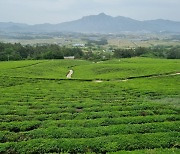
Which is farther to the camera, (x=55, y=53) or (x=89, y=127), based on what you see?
(x=55, y=53)

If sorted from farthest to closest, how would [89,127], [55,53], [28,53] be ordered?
[28,53] → [55,53] → [89,127]

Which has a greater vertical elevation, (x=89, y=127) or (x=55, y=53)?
(x=55, y=53)

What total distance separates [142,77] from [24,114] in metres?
47.0

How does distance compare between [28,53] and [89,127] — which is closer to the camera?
[89,127]

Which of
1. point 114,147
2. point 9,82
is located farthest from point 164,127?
point 9,82

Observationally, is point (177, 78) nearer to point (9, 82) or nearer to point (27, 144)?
point (9, 82)

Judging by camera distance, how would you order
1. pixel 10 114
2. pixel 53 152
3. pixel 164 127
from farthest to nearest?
1. pixel 10 114
2. pixel 164 127
3. pixel 53 152

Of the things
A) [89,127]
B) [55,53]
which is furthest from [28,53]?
[89,127]

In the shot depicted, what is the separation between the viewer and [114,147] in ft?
63.8

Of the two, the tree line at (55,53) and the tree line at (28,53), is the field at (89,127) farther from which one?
the tree line at (55,53)

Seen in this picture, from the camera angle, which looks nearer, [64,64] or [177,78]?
[177,78]

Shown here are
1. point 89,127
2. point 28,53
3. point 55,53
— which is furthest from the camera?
point 28,53

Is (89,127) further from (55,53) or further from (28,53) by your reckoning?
(28,53)

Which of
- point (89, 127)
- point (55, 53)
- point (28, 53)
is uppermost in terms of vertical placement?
point (55, 53)
